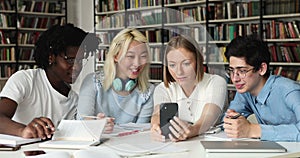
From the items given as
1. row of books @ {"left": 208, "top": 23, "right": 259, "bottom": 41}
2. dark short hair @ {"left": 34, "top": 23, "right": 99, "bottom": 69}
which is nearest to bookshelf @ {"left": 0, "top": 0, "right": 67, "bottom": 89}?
row of books @ {"left": 208, "top": 23, "right": 259, "bottom": 41}

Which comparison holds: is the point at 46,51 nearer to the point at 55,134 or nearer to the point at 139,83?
the point at 55,134

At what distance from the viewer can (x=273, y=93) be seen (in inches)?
76.0

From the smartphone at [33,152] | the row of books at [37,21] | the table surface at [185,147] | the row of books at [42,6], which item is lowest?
the table surface at [185,147]

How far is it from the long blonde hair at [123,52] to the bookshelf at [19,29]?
5.35m

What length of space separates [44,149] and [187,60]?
1.97 ft

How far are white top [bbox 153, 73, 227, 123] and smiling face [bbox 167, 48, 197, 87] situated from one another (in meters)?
0.03

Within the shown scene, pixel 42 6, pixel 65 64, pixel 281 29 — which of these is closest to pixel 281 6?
pixel 281 29

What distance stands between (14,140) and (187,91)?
683 millimetres

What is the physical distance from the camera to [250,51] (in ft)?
6.60

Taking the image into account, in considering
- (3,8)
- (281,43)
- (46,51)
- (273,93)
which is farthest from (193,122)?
(3,8)

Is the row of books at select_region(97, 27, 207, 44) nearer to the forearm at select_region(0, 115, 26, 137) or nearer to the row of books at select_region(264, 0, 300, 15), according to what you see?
the forearm at select_region(0, 115, 26, 137)

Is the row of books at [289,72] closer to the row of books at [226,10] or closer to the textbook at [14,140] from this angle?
the row of books at [226,10]

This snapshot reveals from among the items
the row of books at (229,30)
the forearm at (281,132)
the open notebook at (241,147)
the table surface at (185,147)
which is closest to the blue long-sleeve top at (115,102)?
the table surface at (185,147)

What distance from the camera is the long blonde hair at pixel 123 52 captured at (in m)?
1.46
